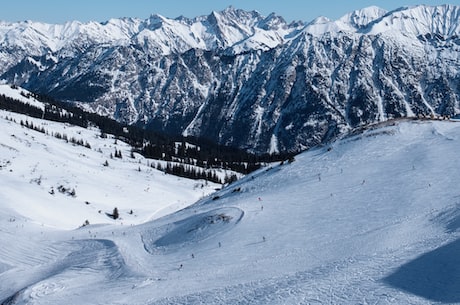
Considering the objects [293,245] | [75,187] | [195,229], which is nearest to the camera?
[293,245]

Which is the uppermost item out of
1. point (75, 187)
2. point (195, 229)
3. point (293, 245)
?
point (195, 229)

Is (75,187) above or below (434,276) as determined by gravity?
below

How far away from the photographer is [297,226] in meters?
27.0

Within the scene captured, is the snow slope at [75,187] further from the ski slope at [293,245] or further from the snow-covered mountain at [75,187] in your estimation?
the ski slope at [293,245]

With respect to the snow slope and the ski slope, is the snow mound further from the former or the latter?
the snow slope

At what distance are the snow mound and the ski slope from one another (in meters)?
0.12

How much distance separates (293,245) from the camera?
79.0 feet

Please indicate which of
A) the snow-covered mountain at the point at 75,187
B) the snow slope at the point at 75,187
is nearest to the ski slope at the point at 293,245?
the snow-covered mountain at the point at 75,187

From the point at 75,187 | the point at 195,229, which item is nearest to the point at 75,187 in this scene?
the point at 75,187

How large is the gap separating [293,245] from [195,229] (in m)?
8.03

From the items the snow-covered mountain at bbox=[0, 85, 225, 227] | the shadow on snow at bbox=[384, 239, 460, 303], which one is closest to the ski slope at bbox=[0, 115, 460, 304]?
the shadow on snow at bbox=[384, 239, 460, 303]

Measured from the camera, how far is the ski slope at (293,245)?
18375 mm

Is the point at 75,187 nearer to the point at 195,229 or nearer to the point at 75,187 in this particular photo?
Result: the point at 75,187

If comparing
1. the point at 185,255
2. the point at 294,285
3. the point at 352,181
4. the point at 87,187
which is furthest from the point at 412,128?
the point at 87,187
